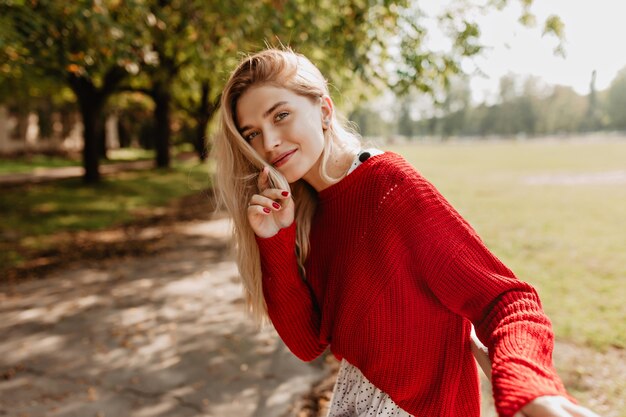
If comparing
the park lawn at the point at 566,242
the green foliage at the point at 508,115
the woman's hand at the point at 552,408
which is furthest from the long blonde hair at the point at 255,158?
the green foliage at the point at 508,115

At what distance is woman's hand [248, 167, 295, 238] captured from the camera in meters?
1.60

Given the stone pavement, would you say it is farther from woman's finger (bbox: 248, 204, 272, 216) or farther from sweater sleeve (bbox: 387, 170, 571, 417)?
sweater sleeve (bbox: 387, 170, 571, 417)

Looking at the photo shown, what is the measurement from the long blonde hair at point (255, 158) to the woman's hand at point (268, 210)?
46 mm

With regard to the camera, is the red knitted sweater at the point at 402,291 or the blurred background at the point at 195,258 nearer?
the red knitted sweater at the point at 402,291

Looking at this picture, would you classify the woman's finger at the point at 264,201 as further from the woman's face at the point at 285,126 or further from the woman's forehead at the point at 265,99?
the woman's forehead at the point at 265,99

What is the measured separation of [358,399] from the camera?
1706mm

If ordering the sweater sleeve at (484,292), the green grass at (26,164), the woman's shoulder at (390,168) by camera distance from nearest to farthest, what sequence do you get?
the sweater sleeve at (484,292), the woman's shoulder at (390,168), the green grass at (26,164)

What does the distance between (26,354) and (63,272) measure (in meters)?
2.85

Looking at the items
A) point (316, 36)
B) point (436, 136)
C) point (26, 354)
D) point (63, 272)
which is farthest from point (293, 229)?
point (436, 136)

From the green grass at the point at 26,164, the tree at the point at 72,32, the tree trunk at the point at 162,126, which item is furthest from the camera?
the green grass at the point at 26,164

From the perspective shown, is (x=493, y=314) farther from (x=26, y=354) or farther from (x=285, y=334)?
(x=26, y=354)

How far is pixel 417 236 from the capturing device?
1397mm

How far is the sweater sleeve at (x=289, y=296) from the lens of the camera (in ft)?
5.52

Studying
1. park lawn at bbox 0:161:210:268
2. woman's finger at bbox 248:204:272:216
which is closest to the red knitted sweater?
woman's finger at bbox 248:204:272:216
